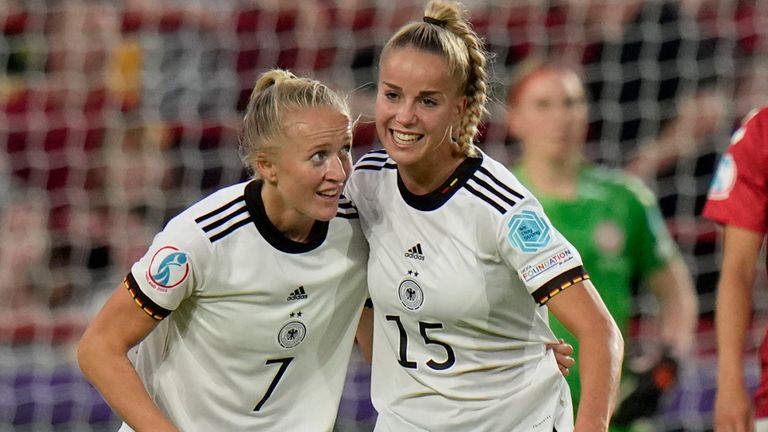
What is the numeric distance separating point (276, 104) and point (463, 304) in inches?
21.8

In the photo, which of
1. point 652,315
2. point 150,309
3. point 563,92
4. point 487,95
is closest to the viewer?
point 150,309

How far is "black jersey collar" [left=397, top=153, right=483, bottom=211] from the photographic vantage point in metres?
2.64

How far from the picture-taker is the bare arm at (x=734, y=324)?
2.71m

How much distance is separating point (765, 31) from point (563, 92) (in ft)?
4.72

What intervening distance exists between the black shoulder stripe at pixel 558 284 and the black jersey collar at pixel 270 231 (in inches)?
19.6

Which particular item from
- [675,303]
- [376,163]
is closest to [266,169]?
[376,163]

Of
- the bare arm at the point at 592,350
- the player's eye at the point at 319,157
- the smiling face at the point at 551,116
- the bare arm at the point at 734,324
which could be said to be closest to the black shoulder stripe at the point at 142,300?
the player's eye at the point at 319,157

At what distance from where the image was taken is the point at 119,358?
8.57ft

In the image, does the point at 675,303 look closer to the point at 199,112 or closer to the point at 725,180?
the point at 725,180

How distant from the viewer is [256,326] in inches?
107

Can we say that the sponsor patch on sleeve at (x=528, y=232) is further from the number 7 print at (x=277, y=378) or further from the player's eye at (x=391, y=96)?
the number 7 print at (x=277, y=378)

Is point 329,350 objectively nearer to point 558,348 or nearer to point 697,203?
point 558,348

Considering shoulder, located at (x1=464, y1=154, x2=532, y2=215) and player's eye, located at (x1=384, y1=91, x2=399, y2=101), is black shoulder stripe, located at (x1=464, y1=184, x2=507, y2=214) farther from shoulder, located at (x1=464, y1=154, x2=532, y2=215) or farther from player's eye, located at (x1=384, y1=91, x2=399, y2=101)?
player's eye, located at (x1=384, y1=91, x2=399, y2=101)

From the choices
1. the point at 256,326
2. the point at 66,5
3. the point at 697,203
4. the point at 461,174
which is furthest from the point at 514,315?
the point at 66,5
